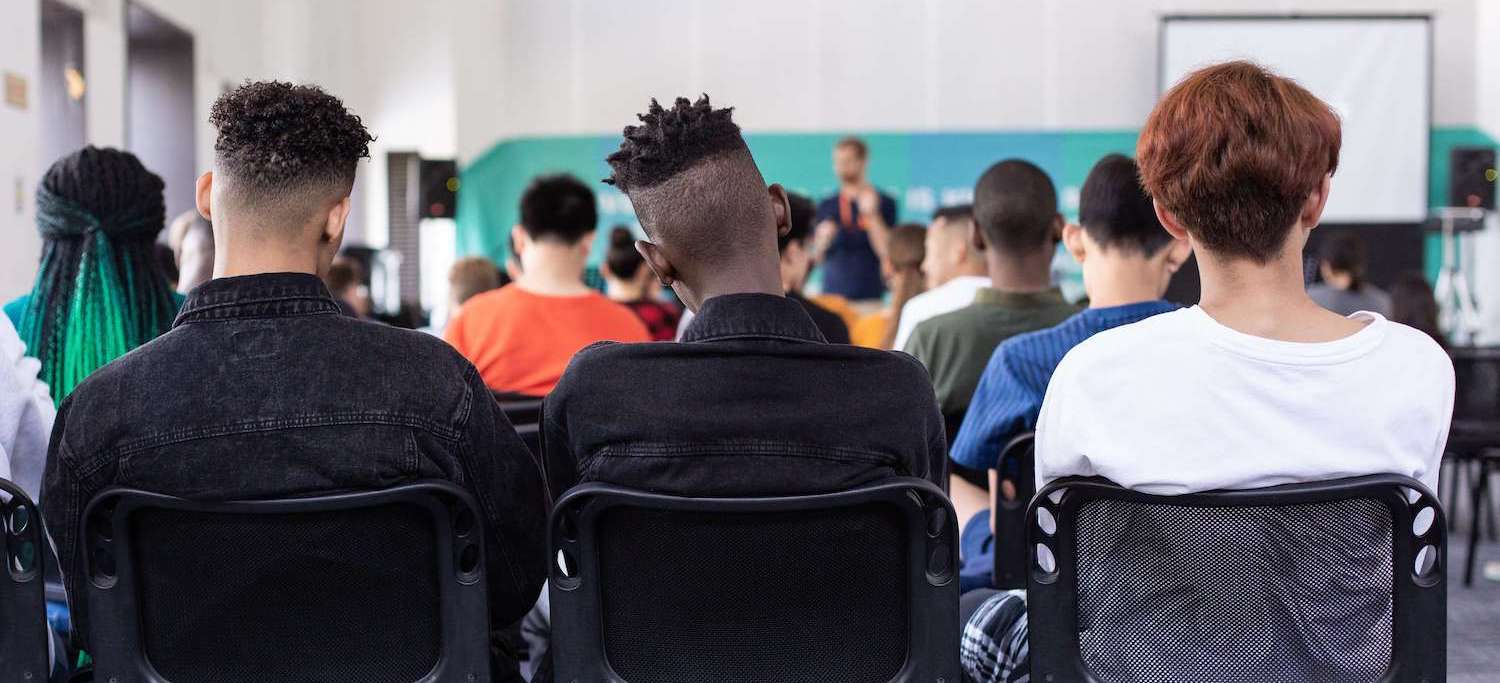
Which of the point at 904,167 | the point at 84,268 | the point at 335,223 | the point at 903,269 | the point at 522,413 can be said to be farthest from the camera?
the point at 904,167

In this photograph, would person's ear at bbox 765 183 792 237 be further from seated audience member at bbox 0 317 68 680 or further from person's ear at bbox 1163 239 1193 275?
seated audience member at bbox 0 317 68 680

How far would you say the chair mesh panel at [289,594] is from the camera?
4.22 feet

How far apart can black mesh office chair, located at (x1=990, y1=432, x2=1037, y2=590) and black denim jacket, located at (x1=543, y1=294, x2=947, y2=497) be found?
0.57 metres

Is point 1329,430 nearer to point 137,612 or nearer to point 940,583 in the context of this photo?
point 940,583

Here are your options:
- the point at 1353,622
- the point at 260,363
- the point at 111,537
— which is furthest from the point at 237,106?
the point at 1353,622

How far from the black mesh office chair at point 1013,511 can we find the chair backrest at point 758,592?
587mm

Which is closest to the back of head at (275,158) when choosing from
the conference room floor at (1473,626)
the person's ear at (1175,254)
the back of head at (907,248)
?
the person's ear at (1175,254)

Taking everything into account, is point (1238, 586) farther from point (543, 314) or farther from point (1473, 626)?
point (1473, 626)

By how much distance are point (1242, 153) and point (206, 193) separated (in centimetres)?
119

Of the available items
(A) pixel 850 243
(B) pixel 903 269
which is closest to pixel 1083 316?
Answer: (B) pixel 903 269

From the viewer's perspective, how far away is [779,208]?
157 centimetres

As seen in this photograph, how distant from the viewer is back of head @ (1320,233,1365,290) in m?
5.68

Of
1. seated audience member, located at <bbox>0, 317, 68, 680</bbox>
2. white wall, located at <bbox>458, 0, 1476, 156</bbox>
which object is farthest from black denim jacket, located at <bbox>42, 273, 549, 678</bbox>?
white wall, located at <bbox>458, 0, 1476, 156</bbox>

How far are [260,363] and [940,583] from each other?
748 millimetres
